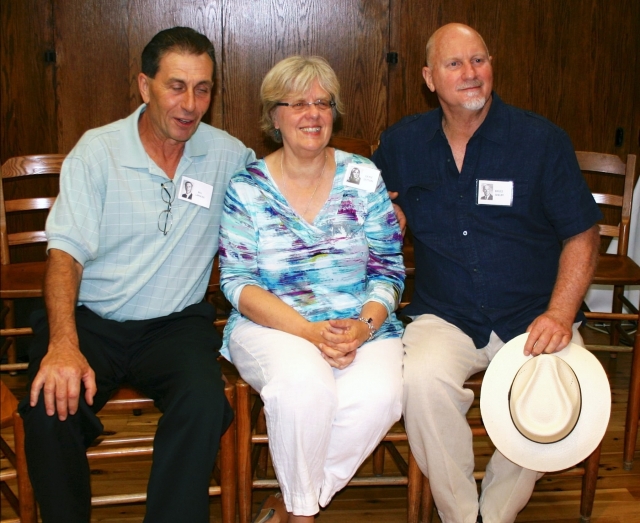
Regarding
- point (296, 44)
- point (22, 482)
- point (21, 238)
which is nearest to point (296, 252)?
point (22, 482)

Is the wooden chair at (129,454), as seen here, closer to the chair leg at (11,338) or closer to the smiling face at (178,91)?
the smiling face at (178,91)

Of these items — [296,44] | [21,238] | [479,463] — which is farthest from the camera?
[296,44]

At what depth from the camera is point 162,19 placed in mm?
3893

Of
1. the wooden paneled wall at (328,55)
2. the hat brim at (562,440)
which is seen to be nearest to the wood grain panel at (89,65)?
the wooden paneled wall at (328,55)

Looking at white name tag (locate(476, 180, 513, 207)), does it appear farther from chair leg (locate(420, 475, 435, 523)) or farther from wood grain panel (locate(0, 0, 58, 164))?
wood grain panel (locate(0, 0, 58, 164))

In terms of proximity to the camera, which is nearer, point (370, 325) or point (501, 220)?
point (370, 325)

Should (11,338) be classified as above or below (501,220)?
below

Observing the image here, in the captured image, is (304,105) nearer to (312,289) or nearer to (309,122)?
(309,122)

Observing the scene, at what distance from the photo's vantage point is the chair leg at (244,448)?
2178mm

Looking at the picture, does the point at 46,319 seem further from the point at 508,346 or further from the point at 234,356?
the point at 508,346

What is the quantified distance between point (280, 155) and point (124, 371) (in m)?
0.82

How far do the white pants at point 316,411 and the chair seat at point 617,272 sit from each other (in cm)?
129

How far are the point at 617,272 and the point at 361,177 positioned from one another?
4.41 ft

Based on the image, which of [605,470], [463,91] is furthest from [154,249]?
[605,470]
